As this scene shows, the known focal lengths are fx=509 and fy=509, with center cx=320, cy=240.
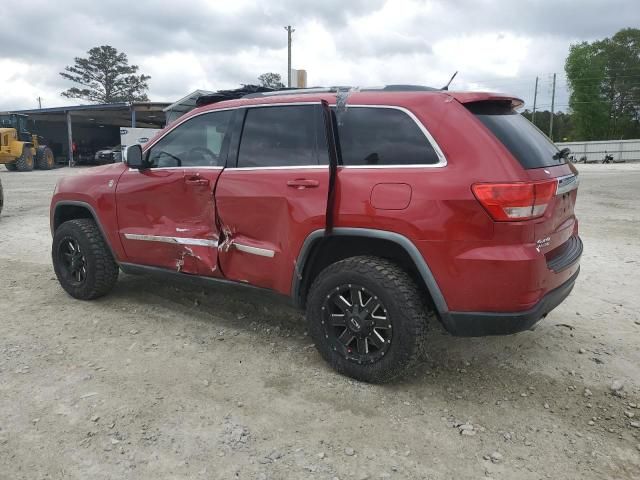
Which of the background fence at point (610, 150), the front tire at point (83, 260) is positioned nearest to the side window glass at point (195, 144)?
the front tire at point (83, 260)

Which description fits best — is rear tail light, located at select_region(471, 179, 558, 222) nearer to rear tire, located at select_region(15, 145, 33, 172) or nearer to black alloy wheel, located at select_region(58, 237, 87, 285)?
black alloy wheel, located at select_region(58, 237, 87, 285)

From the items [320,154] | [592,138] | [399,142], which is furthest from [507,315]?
[592,138]

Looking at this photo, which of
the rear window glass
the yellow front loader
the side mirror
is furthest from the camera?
the yellow front loader

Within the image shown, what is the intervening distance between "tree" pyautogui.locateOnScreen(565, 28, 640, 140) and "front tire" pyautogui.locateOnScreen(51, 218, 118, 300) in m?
71.5

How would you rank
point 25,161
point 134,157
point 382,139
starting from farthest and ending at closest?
point 25,161, point 134,157, point 382,139

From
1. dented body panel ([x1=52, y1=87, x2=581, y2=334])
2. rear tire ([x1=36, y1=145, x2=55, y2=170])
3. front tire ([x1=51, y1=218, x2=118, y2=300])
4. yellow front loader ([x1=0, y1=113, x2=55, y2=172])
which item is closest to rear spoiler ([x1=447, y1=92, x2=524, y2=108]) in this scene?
dented body panel ([x1=52, y1=87, x2=581, y2=334])

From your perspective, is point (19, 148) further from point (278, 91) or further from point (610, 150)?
point (610, 150)

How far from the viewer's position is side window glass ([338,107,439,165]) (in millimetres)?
2900

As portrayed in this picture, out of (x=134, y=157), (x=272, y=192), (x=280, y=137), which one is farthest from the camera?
(x=134, y=157)

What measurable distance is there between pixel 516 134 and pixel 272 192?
153 centimetres

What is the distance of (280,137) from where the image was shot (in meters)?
3.45

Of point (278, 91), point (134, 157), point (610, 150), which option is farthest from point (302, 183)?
point (610, 150)

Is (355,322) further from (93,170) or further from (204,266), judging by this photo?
(93,170)

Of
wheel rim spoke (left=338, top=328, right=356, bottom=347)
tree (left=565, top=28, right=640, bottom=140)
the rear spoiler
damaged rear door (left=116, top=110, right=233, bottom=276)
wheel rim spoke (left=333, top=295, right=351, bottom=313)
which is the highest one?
tree (left=565, top=28, right=640, bottom=140)
